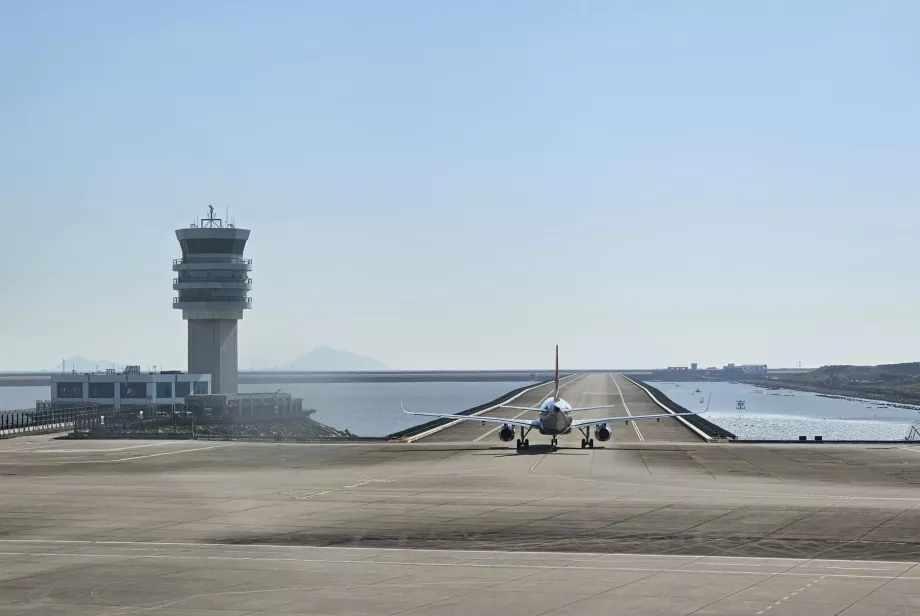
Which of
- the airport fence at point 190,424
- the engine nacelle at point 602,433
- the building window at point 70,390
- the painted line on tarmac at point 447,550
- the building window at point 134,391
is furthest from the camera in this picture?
the building window at point 70,390

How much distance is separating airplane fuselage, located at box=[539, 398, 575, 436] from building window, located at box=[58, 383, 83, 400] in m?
98.3

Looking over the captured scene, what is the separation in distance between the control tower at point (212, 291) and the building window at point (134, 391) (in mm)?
10857

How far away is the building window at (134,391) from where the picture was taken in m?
150

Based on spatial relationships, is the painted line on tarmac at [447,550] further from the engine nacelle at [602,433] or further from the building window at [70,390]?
the building window at [70,390]

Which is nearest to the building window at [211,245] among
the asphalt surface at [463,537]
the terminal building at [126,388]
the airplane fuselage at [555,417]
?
the terminal building at [126,388]

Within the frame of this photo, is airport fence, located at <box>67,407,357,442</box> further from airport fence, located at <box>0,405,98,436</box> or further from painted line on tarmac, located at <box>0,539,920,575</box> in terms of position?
painted line on tarmac, located at <box>0,539,920,575</box>

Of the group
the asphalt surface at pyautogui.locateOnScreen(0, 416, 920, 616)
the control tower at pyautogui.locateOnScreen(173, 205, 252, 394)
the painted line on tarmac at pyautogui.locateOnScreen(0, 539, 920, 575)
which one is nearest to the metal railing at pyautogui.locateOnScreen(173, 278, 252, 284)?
the control tower at pyautogui.locateOnScreen(173, 205, 252, 394)

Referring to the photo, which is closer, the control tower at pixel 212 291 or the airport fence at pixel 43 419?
the airport fence at pixel 43 419

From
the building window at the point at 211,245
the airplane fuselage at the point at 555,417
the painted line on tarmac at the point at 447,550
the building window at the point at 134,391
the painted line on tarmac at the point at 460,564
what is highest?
the building window at the point at 211,245

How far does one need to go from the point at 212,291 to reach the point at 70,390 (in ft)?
83.2

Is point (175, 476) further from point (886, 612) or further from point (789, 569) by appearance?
point (886, 612)

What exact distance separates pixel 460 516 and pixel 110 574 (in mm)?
16519

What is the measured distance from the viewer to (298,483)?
58531mm

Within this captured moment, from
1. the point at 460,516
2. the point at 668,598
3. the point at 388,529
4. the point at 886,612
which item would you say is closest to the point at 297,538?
the point at 388,529
